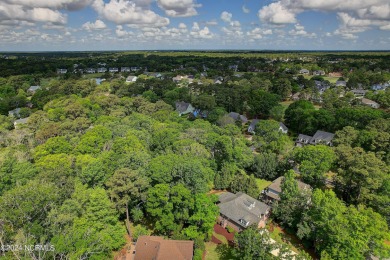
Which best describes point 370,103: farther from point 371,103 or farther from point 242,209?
point 242,209

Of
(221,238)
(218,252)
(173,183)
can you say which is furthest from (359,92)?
(218,252)

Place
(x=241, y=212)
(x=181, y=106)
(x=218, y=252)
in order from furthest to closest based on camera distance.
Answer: (x=181, y=106), (x=241, y=212), (x=218, y=252)

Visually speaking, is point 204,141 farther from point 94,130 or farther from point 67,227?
point 67,227

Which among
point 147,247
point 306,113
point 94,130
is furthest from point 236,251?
point 306,113

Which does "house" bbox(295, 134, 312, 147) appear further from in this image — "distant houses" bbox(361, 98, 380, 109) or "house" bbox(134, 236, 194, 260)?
"house" bbox(134, 236, 194, 260)

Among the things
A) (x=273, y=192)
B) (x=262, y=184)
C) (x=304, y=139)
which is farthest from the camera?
(x=304, y=139)

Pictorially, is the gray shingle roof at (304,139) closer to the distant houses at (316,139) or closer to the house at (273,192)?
the distant houses at (316,139)

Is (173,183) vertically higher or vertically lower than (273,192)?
higher
